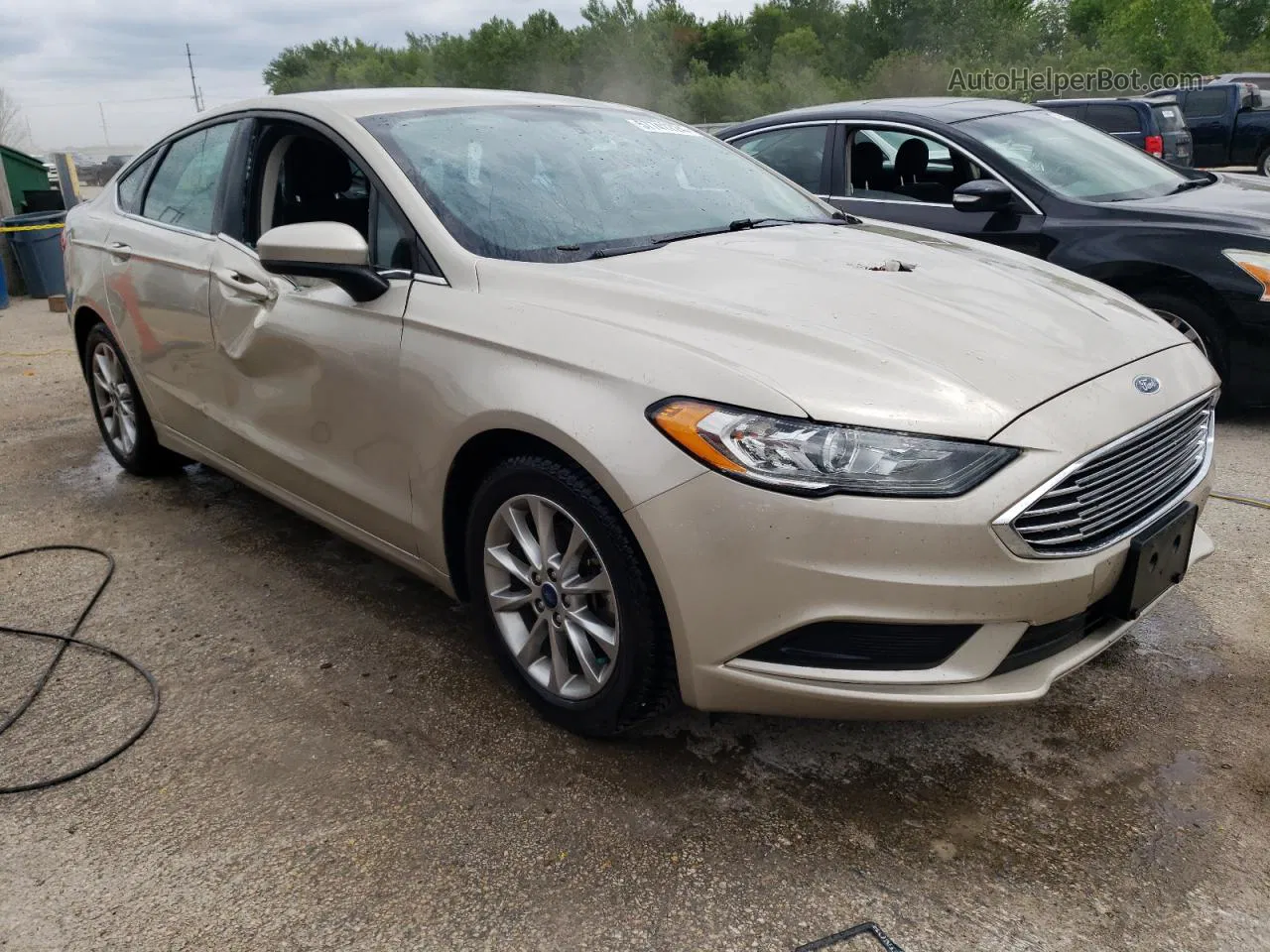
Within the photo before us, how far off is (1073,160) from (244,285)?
4.22 meters

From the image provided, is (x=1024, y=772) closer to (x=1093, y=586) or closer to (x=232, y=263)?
(x=1093, y=586)

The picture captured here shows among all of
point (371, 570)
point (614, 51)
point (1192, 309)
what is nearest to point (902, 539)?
point (371, 570)

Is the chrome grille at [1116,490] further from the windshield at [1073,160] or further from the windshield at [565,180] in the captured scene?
the windshield at [1073,160]

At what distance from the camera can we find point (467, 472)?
2.70 metres

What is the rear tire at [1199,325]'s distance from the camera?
480cm

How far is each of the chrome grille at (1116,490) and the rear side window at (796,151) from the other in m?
3.55

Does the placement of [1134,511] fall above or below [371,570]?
above

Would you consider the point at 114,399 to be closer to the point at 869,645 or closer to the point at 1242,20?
the point at 869,645

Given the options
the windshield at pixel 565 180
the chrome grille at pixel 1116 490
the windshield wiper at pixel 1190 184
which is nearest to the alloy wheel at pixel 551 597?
the windshield at pixel 565 180

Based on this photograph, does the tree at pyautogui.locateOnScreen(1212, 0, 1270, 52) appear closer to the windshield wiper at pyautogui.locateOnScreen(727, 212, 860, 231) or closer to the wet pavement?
the windshield wiper at pyautogui.locateOnScreen(727, 212, 860, 231)

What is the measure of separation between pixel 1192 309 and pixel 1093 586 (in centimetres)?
325

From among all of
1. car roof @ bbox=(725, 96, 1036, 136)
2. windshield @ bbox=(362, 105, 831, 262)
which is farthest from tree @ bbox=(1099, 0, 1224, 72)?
windshield @ bbox=(362, 105, 831, 262)

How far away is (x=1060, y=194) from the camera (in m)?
5.23

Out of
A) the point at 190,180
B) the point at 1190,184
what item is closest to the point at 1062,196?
the point at 1190,184
